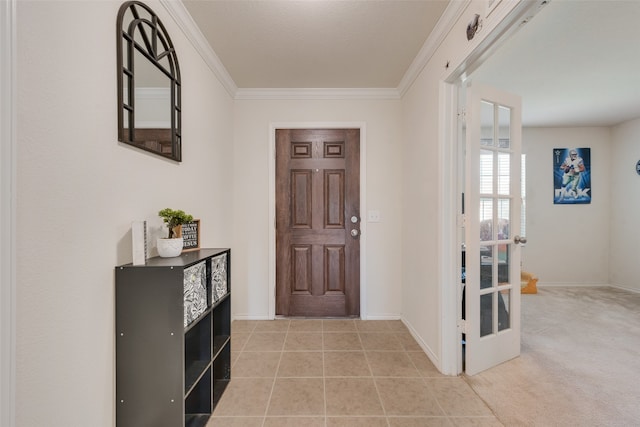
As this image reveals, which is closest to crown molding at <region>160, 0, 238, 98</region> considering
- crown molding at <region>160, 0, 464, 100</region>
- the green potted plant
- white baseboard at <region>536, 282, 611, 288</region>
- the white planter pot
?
crown molding at <region>160, 0, 464, 100</region>

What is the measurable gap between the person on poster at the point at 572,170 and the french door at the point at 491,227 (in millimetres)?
3125

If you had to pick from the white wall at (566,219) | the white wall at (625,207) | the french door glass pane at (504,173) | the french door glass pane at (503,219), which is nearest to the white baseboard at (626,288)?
the white wall at (625,207)

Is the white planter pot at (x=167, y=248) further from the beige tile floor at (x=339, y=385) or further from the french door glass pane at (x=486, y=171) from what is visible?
the french door glass pane at (x=486, y=171)

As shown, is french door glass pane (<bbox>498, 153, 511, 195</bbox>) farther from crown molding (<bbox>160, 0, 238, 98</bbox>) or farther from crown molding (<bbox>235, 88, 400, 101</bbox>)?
crown molding (<bbox>160, 0, 238, 98</bbox>)

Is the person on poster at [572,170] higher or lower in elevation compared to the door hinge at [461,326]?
higher

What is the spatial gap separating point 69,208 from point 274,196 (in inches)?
79.3

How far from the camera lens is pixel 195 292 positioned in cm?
137

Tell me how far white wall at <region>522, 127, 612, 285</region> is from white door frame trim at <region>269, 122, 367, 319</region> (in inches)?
121

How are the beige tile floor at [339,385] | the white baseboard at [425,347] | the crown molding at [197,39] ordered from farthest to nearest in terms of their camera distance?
the white baseboard at [425,347] → the crown molding at [197,39] → the beige tile floor at [339,385]

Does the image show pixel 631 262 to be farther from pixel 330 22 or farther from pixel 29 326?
pixel 29 326

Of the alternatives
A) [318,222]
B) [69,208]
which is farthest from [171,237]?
[318,222]

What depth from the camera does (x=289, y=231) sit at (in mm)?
2957

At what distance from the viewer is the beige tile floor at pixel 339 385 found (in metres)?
1.52

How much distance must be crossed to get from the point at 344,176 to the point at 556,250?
3.81m
